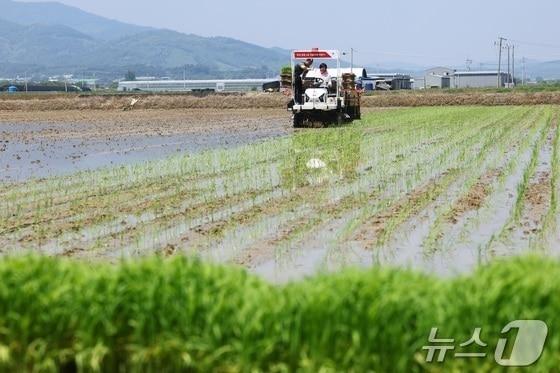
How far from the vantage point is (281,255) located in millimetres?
8562

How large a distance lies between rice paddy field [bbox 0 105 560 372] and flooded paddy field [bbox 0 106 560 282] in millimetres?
43

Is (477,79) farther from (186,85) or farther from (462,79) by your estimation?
(186,85)

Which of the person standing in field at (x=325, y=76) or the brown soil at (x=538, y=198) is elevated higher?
the person standing in field at (x=325, y=76)

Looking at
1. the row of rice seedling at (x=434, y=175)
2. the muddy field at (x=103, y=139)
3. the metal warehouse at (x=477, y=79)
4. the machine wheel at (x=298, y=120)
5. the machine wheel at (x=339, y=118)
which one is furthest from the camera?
the metal warehouse at (x=477, y=79)

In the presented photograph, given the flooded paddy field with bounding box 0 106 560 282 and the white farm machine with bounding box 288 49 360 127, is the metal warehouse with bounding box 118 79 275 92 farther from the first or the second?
the flooded paddy field with bounding box 0 106 560 282

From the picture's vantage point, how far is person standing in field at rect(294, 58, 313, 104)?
81.6 ft

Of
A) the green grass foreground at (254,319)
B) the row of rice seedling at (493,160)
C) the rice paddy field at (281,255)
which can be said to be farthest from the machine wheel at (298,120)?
the green grass foreground at (254,319)

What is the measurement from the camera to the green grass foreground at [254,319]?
4328 millimetres

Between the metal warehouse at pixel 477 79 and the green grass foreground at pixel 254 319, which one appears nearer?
the green grass foreground at pixel 254 319

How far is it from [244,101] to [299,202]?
37.9m

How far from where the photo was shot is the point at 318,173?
15.0 m

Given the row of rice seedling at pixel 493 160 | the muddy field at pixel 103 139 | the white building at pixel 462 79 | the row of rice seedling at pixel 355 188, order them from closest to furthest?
the row of rice seedling at pixel 493 160, the row of rice seedling at pixel 355 188, the muddy field at pixel 103 139, the white building at pixel 462 79

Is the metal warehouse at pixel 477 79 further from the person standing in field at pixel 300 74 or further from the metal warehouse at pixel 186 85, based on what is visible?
the person standing in field at pixel 300 74

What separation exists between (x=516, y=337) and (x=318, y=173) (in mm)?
10646
